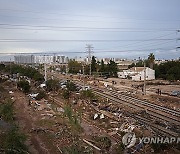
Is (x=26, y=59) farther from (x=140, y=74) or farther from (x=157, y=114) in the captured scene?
(x=157, y=114)

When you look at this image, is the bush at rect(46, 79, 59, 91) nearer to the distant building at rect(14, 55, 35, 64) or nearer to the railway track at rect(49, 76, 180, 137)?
the railway track at rect(49, 76, 180, 137)

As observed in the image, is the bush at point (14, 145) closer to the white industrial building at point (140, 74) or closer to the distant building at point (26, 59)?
the white industrial building at point (140, 74)

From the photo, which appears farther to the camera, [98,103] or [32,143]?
[98,103]

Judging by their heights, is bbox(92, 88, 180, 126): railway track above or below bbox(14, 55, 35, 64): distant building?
below

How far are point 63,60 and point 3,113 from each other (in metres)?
179

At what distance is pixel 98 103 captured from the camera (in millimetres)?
30188

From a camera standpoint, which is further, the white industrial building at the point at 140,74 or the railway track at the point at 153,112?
the white industrial building at the point at 140,74

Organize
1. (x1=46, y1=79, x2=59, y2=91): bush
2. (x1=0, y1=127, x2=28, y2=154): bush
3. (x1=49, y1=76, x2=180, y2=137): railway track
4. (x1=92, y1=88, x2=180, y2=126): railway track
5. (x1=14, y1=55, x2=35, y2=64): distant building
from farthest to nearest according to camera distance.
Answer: (x1=14, y1=55, x2=35, y2=64): distant building, (x1=46, y1=79, x2=59, y2=91): bush, (x1=92, y1=88, x2=180, y2=126): railway track, (x1=49, y1=76, x2=180, y2=137): railway track, (x1=0, y1=127, x2=28, y2=154): bush

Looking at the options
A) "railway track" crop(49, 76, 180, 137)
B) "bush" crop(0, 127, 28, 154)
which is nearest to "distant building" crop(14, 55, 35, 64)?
"railway track" crop(49, 76, 180, 137)

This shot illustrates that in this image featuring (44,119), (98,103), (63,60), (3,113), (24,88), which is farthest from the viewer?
(63,60)

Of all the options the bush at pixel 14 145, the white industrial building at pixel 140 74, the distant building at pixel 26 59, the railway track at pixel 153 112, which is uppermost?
the distant building at pixel 26 59

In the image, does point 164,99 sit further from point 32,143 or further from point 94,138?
point 32,143

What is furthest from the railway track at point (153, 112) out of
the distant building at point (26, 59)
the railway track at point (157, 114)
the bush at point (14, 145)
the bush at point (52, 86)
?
the distant building at point (26, 59)

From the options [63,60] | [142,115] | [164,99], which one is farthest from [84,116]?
[63,60]
